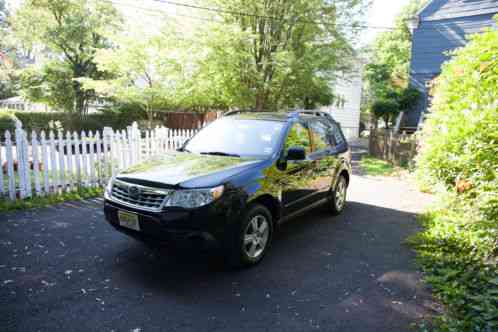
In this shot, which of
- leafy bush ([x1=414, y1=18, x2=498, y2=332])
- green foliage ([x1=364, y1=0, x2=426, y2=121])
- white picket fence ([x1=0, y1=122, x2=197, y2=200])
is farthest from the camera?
green foliage ([x1=364, y1=0, x2=426, y2=121])

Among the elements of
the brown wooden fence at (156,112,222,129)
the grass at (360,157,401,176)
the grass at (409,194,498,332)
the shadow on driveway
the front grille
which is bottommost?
the shadow on driveway

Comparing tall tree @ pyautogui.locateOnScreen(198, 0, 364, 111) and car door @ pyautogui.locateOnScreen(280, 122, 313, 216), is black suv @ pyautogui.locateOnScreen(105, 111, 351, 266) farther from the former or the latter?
tall tree @ pyautogui.locateOnScreen(198, 0, 364, 111)

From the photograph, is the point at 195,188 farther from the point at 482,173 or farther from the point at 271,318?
the point at 482,173

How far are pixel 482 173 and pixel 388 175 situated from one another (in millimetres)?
6084

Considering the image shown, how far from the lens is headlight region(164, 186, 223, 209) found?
3275 mm

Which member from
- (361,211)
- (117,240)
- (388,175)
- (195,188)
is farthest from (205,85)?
(195,188)

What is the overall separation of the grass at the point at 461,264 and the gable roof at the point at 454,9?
37.1 ft

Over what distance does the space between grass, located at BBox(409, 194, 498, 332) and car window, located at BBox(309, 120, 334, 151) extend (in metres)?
1.85

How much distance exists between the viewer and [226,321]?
2.86 meters

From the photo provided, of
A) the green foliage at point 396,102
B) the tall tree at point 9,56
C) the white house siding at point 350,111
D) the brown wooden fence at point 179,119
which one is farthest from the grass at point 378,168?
the tall tree at point 9,56

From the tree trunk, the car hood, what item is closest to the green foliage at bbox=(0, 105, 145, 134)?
the tree trunk

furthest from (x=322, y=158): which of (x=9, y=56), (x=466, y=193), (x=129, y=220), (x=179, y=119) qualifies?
(x=9, y=56)

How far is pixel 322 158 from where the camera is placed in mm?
5227

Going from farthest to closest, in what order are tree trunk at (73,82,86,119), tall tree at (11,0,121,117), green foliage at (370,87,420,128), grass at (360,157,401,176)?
tree trunk at (73,82,86,119) → tall tree at (11,0,121,117) → green foliage at (370,87,420,128) → grass at (360,157,401,176)
